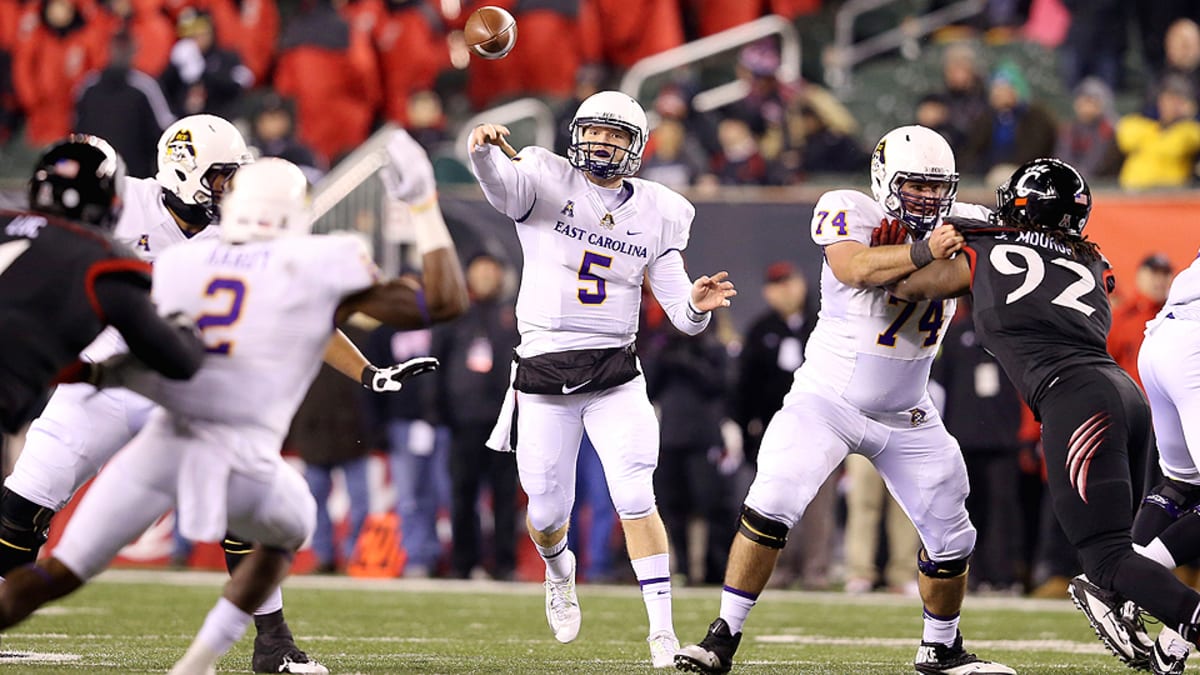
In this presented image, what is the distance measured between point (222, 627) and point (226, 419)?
589 mm

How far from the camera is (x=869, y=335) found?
21.9 ft

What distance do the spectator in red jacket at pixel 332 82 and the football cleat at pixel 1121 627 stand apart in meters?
9.64

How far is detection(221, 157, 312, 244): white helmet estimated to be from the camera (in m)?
5.25

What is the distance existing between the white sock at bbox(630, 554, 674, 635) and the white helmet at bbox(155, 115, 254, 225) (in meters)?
2.13

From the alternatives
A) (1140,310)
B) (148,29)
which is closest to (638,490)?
(1140,310)

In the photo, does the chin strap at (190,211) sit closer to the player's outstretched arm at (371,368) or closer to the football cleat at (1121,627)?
the player's outstretched arm at (371,368)

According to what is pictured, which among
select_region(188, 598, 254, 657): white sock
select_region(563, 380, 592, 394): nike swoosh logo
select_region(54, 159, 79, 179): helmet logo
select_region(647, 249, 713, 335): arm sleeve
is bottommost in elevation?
select_region(188, 598, 254, 657): white sock

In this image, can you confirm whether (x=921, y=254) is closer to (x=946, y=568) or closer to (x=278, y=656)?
(x=946, y=568)

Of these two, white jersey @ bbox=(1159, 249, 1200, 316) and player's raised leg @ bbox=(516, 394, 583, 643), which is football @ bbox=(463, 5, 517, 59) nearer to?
player's raised leg @ bbox=(516, 394, 583, 643)

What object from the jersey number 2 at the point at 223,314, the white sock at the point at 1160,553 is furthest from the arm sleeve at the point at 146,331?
the white sock at the point at 1160,553

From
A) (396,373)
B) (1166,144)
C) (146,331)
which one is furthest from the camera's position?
(1166,144)

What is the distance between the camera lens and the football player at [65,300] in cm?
488

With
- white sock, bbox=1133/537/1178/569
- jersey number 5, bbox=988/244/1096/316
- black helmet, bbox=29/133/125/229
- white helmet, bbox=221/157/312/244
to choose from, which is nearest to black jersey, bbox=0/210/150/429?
black helmet, bbox=29/133/125/229

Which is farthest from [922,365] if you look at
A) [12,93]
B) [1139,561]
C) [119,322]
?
[12,93]
